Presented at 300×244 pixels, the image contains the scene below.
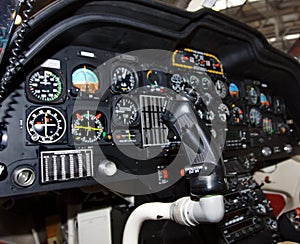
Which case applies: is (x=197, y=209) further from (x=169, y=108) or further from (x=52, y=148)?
(x=52, y=148)

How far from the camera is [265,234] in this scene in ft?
6.77

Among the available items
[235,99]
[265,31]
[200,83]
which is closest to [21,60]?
[200,83]

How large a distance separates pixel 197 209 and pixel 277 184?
7.29ft

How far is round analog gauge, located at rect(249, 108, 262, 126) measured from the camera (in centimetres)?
271

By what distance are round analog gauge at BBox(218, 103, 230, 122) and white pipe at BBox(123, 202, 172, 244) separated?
4.69 feet

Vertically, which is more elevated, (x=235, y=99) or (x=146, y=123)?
(x=235, y=99)

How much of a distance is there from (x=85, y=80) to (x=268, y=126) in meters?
1.97

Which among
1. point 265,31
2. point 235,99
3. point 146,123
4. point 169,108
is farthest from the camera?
point 265,31

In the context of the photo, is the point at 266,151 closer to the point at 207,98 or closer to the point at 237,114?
the point at 237,114

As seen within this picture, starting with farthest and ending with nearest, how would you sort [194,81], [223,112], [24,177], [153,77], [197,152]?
[223,112]
[194,81]
[153,77]
[24,177]
[197,152]

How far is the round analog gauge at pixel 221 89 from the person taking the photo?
2.42m

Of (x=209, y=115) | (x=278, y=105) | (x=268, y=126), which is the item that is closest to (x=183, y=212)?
(x=209, y=115)

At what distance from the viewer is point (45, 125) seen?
5.02 feet

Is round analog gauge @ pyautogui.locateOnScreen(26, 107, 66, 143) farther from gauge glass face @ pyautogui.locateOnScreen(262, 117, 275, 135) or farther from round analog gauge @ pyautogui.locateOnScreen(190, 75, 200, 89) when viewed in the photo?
gauge glass face @ pyautogui.locateOnScreen(262, 117, 275, 135)
